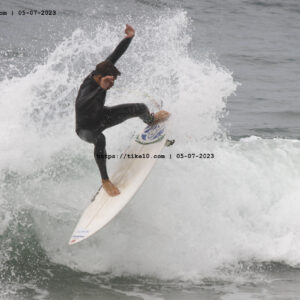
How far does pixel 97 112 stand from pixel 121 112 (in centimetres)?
43

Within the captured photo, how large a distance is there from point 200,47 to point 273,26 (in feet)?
19.7

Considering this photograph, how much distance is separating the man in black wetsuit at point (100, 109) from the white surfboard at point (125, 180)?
0.61 feet

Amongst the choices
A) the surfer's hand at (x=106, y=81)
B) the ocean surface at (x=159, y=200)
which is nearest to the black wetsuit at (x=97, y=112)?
the surfer's hand at (x=106, y=81)

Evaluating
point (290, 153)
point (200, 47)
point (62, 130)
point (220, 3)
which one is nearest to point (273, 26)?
point (220, 3)

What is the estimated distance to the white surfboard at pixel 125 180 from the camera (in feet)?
21.6

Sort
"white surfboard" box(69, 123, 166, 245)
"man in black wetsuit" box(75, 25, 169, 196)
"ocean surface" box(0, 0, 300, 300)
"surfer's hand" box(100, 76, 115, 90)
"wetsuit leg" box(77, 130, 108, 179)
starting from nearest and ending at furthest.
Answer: "surfer's hand" box(100, 76, 115, 90) < "man in black wetsuit" box(75, 25, 169, 196) < "white surfboard" box(69, 123, 166, 245) < "wetsuit leg" box(77, 130, 108, 179) < "ocean surface" box(0, 0, 300, 300)

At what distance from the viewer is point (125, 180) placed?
7.14m

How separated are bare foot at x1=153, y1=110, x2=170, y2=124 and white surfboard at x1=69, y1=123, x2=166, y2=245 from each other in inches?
2.6

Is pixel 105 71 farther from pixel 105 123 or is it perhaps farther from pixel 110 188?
pixel 110 188

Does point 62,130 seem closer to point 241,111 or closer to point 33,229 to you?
point 33,229

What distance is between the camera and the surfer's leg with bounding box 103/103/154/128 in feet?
22.5

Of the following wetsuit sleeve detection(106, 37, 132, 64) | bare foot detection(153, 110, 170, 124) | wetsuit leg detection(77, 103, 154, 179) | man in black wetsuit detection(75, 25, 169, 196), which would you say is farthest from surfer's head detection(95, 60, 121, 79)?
bare foot detection(153, 110, 170, 124)

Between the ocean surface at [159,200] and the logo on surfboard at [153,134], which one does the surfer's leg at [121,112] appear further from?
the ocean surface at [159,200]

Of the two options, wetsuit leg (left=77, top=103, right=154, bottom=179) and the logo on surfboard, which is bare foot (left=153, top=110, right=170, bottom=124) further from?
wetsuit leg (left=77, top=103, right=154, bottom=179)
